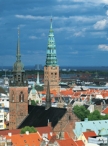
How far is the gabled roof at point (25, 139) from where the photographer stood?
74.1m

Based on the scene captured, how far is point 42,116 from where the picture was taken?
88688 mm

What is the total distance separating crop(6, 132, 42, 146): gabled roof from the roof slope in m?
8.20

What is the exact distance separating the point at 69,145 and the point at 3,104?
73.4m

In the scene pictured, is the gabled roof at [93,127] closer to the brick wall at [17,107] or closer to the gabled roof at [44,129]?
the gabled roof at [44,129]

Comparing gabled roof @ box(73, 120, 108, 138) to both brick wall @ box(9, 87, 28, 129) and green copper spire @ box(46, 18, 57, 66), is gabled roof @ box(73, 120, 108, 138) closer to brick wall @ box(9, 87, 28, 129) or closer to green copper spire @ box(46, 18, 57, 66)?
brick wall @ box(9, 87, 28, 129)

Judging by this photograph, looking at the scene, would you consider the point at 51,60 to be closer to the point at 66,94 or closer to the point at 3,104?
the point at 66,94

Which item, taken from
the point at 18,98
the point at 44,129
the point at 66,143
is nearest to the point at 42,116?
the point at 18,98

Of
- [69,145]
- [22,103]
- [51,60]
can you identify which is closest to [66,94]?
[51,60]

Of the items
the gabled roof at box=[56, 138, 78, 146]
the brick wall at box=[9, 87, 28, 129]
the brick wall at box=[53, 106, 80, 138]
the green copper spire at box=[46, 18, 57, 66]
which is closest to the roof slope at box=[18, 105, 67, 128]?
the brick wall at box=[53, 106, 80, 138]

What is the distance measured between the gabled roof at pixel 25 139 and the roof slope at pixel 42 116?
8198mm

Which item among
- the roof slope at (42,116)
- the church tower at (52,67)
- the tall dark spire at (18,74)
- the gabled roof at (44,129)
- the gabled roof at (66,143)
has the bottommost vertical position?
the gabled roof at (66,143)

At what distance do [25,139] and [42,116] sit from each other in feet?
45.5

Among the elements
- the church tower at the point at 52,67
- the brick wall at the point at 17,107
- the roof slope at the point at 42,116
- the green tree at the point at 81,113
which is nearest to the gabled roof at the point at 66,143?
the roof slope at the point at 42,116

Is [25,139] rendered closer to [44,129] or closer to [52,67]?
[44,129]
